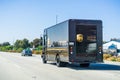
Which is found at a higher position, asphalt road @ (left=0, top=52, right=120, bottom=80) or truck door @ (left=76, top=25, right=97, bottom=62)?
truck door @ (left=76, top=25, right=97, bottom=62)

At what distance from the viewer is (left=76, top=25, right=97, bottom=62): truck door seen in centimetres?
2500

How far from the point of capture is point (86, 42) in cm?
2520

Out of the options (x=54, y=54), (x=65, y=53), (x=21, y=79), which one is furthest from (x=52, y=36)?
(x=21, y=79)

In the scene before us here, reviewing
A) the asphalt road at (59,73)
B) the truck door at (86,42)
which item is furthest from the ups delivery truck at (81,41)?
the asphalt road at (59,73)

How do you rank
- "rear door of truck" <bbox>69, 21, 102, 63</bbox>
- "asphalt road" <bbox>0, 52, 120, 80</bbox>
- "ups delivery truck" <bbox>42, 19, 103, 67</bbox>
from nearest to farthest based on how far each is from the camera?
"asphalt road" <bbox>0, 52, 120, 80</bbox> → "ups delivery truck" <bbox>42, 19, 103, 67</bbox> → "rear door of truck" <bbox>69, 21, 102, 63</bbox>

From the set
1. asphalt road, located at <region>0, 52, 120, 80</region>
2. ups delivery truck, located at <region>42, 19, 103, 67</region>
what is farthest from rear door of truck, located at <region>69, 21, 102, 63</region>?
asphalt road, located at <region>0, 52, 120, 80</region>

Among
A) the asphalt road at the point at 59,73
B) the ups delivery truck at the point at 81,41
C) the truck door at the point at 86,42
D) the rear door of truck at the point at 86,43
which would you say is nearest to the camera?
the asphalt road at the point at 59,73

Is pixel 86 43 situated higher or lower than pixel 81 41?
lower

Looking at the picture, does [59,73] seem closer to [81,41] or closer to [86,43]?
[81,41]

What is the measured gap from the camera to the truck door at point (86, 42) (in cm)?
2500

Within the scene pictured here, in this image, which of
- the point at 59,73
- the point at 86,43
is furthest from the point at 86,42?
the point at 59,73

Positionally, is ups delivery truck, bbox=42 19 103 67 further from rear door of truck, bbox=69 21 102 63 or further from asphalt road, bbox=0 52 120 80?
asphalt road, bbox=0 52 120 80

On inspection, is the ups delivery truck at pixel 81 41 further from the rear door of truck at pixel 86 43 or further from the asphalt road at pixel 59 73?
the asphalt road at pixel 59 73

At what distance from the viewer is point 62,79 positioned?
16844 millimetres
